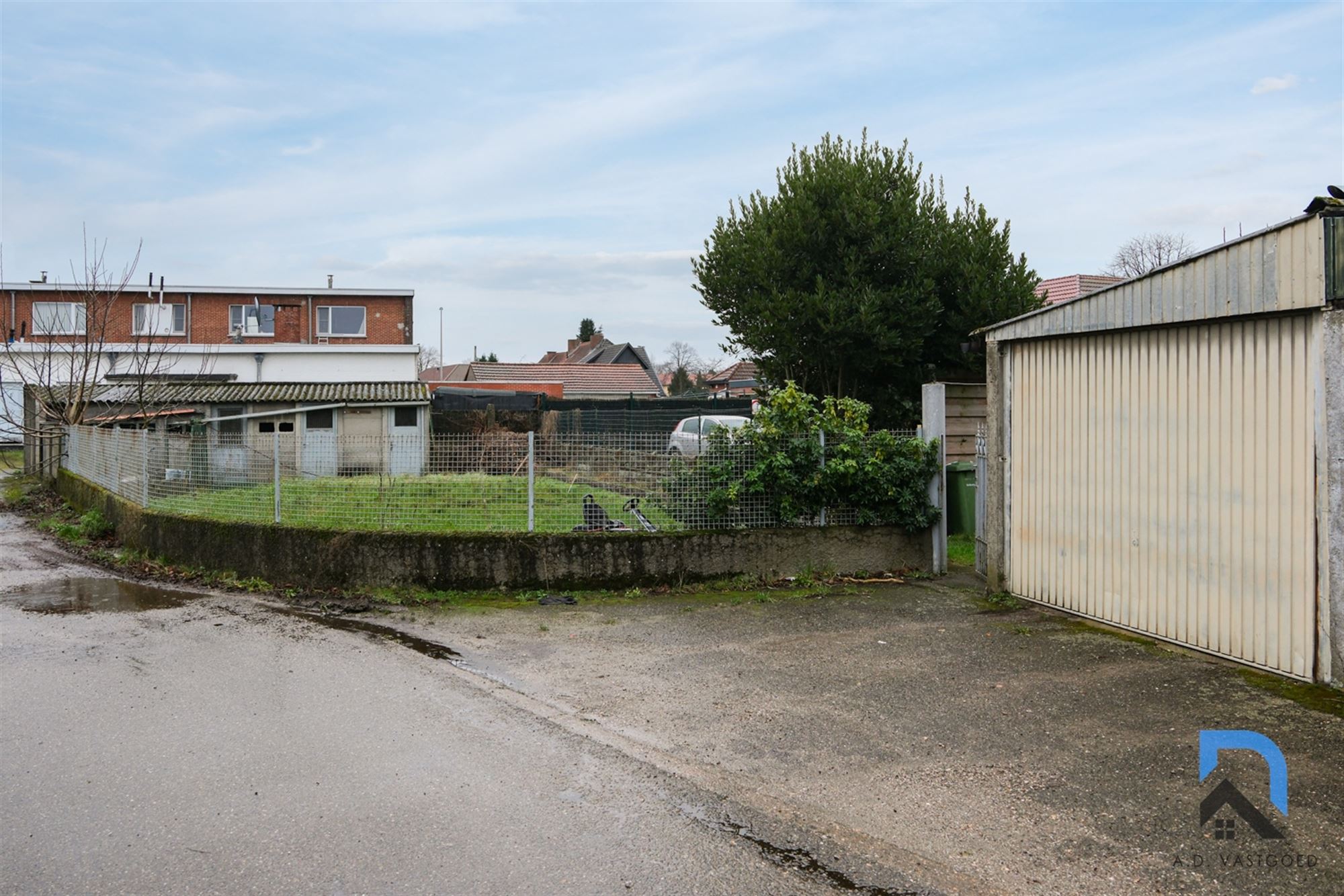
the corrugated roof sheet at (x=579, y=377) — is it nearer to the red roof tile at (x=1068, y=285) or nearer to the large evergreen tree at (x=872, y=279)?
the red roof tile at (x=1068, y=285)

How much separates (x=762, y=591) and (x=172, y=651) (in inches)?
209

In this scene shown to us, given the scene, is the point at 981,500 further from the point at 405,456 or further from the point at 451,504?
the point at 405,456

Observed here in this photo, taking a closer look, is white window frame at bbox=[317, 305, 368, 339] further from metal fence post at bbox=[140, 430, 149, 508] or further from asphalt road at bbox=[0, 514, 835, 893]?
asphalt road at bbox=[0, 514, 835, 893]

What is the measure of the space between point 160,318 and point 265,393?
13.7 meters

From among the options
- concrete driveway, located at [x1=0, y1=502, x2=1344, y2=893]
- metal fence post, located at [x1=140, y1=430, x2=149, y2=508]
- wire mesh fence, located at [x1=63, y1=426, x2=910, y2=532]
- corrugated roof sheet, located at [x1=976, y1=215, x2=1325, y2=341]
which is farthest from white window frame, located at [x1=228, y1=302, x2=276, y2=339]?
corrugated roof sheet, located at [x1=976, y1=215, x2=1325, y2=341]

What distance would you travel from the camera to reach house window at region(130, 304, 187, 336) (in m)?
37.1

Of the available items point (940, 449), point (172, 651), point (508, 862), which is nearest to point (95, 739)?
point (172, 651)

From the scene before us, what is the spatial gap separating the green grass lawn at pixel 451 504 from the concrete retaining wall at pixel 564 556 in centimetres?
22

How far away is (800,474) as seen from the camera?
10336 mm

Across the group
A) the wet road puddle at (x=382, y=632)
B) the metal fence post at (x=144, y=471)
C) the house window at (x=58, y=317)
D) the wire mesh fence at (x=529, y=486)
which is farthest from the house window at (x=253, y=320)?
the wet road puddle at (x=382, y=632)

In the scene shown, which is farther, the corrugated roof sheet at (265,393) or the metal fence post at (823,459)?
the corrugated roof sheet at (265,393)

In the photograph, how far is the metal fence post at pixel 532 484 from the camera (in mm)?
9992

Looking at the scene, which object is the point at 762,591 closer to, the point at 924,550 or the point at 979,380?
the point at 924,550

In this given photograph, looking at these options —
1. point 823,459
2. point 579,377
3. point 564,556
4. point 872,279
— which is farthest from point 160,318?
point 823,459
